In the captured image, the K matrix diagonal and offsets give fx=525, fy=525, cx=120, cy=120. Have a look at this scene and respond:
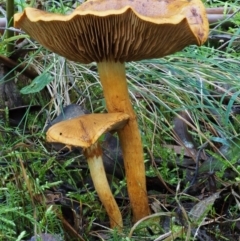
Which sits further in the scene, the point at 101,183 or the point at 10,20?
the point at 10,20

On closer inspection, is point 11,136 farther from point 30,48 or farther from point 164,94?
point 164,94

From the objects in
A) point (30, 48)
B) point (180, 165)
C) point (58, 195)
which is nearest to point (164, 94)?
point (180, 165)

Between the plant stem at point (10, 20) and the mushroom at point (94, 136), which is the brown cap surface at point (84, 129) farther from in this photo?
the plant stem at point (10, 20)

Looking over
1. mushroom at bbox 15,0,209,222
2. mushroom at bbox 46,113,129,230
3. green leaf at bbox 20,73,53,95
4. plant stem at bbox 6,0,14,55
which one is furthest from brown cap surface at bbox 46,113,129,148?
plant stem at bbox 6,0,14,55

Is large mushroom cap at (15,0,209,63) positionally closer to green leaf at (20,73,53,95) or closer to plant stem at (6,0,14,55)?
green leaf at (20,73,53,95)

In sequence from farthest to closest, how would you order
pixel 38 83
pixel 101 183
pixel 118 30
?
pixel 38 83, pixel 101 183, pixel 118 30

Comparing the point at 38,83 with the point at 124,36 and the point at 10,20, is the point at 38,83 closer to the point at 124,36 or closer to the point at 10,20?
the point at 10,20

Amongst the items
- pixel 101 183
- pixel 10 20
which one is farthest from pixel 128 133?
pixel 10 20

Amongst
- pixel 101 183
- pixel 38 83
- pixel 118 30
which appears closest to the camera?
pixel 118 30
